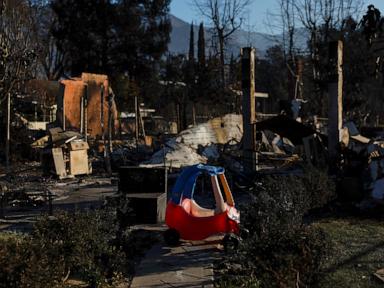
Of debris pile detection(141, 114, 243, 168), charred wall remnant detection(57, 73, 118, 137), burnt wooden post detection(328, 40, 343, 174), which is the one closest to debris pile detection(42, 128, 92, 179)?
debris pile detection(141, 114, 243, 168)

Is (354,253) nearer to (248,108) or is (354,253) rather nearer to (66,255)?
(66,255)

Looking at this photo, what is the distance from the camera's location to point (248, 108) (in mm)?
16188

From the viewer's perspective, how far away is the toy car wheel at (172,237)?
29.3ft

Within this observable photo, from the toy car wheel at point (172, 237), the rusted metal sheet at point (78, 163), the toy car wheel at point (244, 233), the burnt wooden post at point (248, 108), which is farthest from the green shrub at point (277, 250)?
the rusted metal sheet at point (78, 163)

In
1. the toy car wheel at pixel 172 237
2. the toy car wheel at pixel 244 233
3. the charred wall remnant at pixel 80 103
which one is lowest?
the toy car wheel at pixel 172 237

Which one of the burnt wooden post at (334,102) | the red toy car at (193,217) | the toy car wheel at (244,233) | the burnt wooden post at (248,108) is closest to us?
the toy car wheel at (244,233)

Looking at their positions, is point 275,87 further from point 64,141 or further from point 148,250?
point 148,250

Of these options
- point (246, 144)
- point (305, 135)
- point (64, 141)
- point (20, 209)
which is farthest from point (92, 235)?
point (64, 141)

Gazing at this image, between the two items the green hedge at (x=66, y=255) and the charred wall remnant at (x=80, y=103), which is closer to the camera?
the green hedge at (x=66, y=255)

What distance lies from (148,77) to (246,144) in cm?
2986

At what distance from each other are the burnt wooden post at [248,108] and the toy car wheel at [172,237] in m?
7.24

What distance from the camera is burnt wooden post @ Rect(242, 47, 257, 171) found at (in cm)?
1603

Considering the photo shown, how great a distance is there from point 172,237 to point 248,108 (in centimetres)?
783

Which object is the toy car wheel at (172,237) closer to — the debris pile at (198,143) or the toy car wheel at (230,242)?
the toy car wheel at (230,242)
